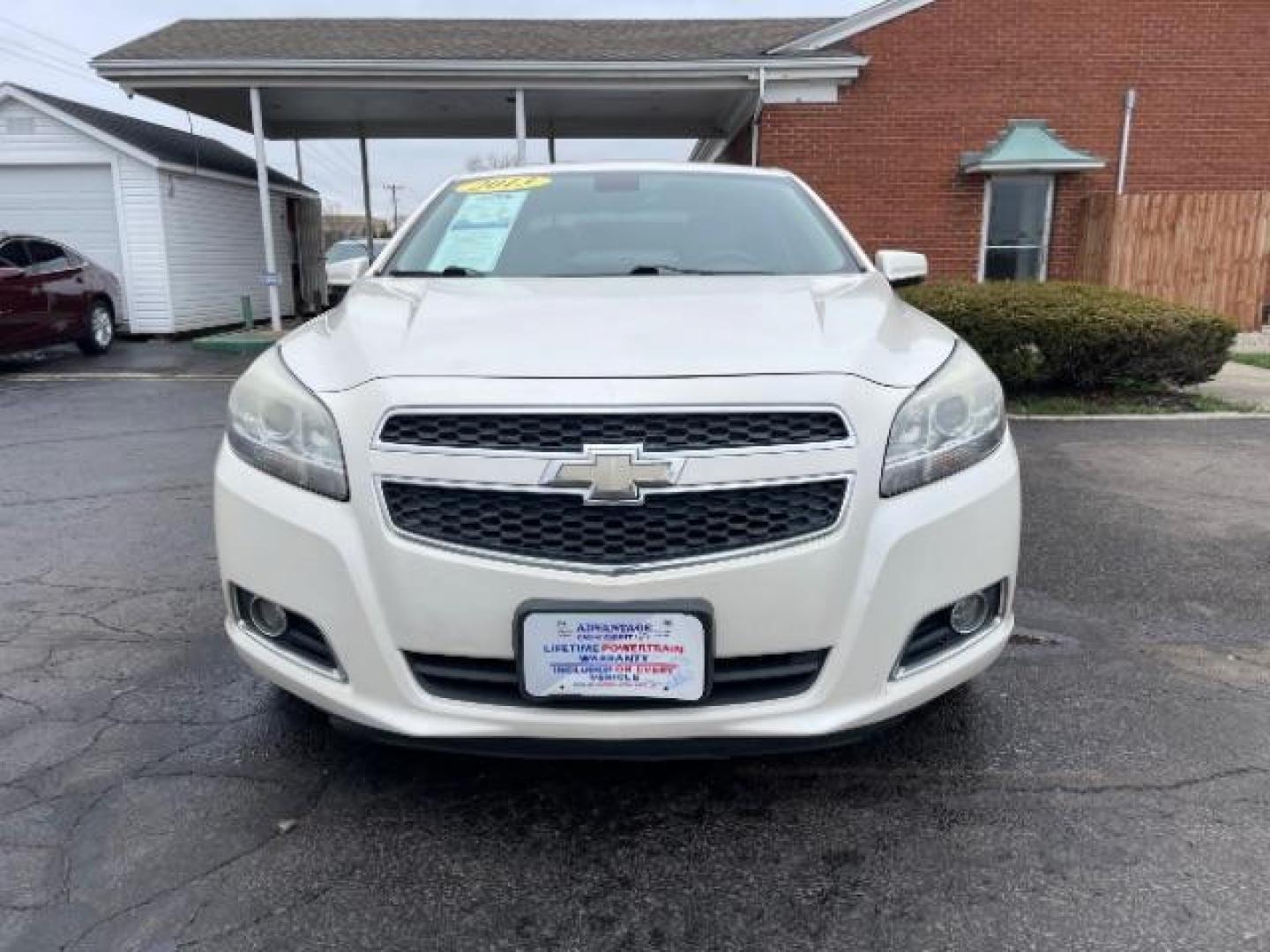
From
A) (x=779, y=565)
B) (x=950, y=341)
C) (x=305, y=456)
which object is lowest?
(x=779, y=565)

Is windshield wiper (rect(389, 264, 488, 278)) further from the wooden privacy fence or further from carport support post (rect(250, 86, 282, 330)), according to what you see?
the wooden privacy fence

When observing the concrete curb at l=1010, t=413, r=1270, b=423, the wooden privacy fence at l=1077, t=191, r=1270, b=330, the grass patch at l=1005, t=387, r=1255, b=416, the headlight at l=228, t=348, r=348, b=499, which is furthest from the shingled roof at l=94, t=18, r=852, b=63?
the headlight at l=228, t=348, r=348, b=499

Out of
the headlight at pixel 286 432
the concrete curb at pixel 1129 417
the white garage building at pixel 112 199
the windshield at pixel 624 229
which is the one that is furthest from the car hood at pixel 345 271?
the white garage building at pixel 112 199

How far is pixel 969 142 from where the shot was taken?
12.7 m


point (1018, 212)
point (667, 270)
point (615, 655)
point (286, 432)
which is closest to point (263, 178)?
point (1018, 212)

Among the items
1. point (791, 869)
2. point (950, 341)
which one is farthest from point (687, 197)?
point (791, 869)

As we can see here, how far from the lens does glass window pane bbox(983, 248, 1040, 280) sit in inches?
521

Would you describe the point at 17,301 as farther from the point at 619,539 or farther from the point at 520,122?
the point at 619,539

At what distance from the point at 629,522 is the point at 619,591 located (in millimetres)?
144

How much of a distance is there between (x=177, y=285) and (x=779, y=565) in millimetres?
14588

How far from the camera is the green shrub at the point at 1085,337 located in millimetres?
7613

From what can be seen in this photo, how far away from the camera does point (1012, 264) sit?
13.3 meters

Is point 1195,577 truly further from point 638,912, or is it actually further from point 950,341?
point 638,912

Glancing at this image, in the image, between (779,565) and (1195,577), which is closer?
(779,565)
